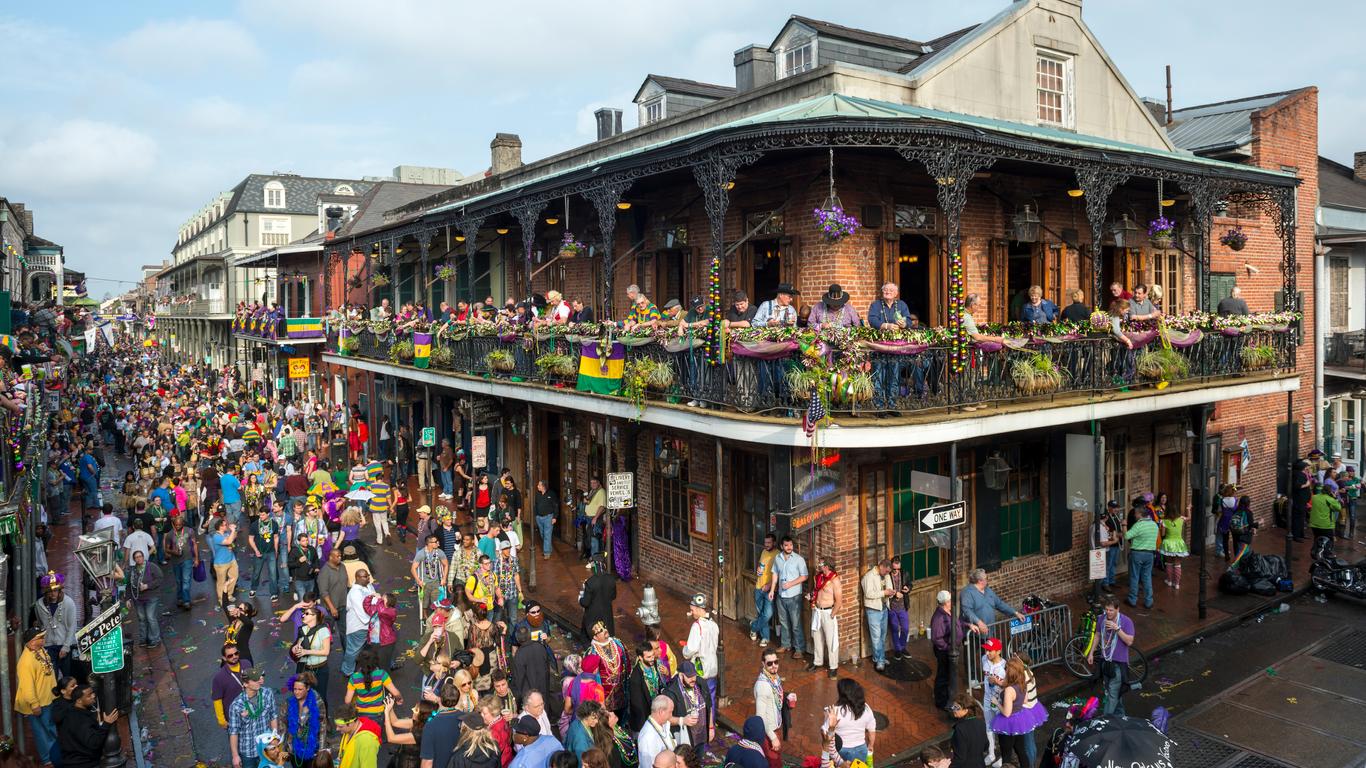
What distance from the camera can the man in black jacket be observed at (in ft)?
28.9

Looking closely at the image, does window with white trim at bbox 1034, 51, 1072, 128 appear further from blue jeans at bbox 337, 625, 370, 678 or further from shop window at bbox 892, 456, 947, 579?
blue jeans at bbox 337, 625, 370, 678

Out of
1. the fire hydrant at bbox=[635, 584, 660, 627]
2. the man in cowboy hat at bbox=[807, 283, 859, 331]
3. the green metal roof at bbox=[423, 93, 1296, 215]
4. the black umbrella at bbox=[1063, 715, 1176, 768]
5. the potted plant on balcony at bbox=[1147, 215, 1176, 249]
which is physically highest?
the green metal roof at bbox=[423, 93, 1296, 215]

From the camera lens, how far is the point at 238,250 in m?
48.7

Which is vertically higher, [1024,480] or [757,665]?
[1024,480]

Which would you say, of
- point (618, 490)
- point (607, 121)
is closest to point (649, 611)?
point (618, 490)

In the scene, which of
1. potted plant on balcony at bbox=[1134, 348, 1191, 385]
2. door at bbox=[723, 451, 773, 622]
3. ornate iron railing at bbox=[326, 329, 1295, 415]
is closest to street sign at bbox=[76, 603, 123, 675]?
ornate iron railing at bbox=[326, 329, 1295, 415]

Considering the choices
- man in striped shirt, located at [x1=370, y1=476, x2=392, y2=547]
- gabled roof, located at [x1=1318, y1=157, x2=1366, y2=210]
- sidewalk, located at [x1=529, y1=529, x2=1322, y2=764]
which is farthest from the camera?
gabled roof, located at [x1=1318, y1=157, x2=1366, y2=210]

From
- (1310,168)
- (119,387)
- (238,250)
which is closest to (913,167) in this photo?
(1310,168)

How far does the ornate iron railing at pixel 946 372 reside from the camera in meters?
10.3

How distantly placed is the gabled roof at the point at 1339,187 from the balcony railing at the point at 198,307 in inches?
1958

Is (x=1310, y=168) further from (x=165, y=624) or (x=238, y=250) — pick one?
(x=238, y=250)

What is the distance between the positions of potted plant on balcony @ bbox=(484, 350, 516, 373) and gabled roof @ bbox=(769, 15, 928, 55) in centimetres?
793

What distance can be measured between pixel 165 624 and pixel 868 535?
11132mm

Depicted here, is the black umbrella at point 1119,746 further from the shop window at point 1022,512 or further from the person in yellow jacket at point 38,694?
the person in yellow jacket at point 38,694
